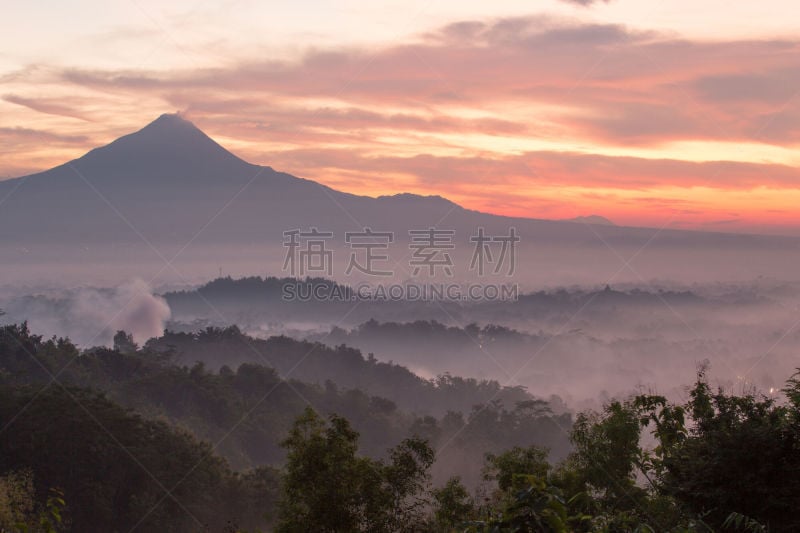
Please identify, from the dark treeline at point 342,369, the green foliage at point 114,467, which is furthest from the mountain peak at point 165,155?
the green foliage at point 114,467

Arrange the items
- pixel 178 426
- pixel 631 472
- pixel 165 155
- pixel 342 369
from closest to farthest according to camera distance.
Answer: pixel 631 472, pixel 178 426, pixel 342 369, pixel 165 155

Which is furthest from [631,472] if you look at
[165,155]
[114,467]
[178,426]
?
[165,155]

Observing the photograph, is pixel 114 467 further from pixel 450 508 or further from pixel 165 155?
pixel 165 155

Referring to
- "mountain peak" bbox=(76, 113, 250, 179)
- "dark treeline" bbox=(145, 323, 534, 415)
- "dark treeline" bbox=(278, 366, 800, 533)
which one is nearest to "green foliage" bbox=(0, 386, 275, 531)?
"dark treeline" bbox=(278, 366, 800, 533)

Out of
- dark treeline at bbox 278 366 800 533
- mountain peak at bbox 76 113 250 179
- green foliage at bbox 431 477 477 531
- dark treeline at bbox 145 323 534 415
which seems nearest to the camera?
dark treeline at bbox 278 366 800 533

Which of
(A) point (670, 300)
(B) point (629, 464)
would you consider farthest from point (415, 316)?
(B) point (629, 464)

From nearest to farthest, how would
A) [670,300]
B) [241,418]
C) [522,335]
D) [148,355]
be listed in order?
[241,418] < [148,355] < [522,335] < [670,300]

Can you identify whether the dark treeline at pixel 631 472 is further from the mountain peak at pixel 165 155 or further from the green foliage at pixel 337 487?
the mountain peak at pixel 165 155

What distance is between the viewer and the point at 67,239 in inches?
7781

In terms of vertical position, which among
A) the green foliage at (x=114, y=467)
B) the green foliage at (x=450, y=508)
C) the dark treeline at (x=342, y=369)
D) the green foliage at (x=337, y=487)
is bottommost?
the dark treeline at (x=342, y=369)

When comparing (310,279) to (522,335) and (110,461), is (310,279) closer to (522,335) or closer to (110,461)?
(522,335)

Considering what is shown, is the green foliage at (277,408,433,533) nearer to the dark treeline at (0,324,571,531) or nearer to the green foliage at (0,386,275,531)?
the dark treeline at (0,324,571,531)

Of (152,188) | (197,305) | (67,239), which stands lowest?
(197,305)

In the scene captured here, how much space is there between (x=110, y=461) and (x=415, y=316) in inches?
5153
